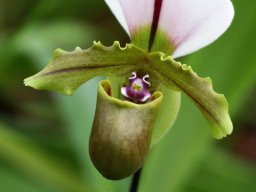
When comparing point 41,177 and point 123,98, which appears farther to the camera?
point 41,177

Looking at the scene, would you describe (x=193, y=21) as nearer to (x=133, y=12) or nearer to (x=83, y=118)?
(x=133, y=12)

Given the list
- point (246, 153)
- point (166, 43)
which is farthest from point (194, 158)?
point (246, 153)

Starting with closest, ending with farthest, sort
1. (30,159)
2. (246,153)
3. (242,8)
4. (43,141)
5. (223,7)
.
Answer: (223,7) < (242,8) < (30,159) < (43,141) < (246,153)

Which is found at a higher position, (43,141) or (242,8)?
(242,8)

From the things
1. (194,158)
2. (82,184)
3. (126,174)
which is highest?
(126,174)

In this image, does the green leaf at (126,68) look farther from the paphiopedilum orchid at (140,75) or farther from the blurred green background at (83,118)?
the blurred green background at (83,118)

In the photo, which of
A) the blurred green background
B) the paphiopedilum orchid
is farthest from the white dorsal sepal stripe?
the blurred green background

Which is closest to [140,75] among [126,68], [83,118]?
[126,68]

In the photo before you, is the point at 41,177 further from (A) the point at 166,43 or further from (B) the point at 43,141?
(A) the point at 166,43

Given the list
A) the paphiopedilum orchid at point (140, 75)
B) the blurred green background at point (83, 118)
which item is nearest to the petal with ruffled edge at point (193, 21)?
the paphiopedilum orchid at point (140, 75)
